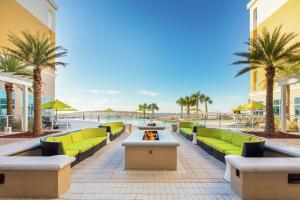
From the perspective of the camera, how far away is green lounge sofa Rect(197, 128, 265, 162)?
495cm

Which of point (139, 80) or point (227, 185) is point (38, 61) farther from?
point (139, 80)

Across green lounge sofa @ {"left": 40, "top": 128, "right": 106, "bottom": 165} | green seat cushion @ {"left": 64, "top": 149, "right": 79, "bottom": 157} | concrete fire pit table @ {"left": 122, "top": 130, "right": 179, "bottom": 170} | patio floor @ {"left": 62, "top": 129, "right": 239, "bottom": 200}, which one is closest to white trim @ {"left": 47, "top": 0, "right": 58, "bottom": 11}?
green lounge sofa @ {"left": 40, "top": 128, "right": 106, "bottom": 165}

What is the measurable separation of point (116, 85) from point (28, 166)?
37.2 meters

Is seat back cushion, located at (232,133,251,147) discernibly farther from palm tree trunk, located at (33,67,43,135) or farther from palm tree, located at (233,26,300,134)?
palm tree trunk, located at (33,67,43,135)

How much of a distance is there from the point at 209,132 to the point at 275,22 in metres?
20.5

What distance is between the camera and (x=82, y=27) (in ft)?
76.8

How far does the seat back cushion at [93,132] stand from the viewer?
892 centimetres

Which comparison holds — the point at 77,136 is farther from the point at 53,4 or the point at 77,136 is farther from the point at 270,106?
the point at 53,4

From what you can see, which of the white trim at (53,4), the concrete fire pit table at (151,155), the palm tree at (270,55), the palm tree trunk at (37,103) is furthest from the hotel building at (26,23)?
the palm tree at (270,55)

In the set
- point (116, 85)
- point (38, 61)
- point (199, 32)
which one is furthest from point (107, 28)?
point (116, 85)

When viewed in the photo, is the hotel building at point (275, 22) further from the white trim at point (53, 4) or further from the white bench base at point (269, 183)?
the white trim at point (53, 4)

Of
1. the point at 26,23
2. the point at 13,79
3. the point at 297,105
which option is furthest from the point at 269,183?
the point at 26,23

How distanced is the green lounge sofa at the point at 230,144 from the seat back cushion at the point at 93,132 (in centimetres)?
437

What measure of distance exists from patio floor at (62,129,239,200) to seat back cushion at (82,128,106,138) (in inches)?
92.4
